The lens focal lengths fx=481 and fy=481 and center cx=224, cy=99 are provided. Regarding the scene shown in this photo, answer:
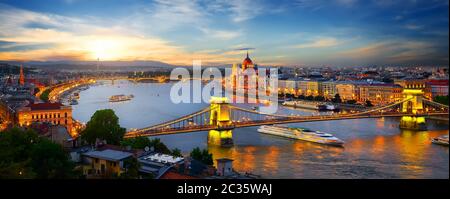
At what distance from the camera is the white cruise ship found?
20.1 ft

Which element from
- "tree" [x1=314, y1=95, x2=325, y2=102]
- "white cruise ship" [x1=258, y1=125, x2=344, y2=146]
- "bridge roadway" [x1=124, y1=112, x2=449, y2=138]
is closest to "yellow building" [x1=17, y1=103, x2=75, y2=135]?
"bridge roadway" [x1=124, y1=112, x2=449, y2=138]

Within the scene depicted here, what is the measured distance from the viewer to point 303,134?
6.71 meters

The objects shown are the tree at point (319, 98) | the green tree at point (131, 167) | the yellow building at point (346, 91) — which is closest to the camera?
the green tree at point (131, 167)

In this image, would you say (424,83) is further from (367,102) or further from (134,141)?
(134,141)

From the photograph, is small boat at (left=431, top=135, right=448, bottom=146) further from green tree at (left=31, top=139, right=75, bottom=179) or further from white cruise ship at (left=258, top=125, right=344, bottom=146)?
green tree at (left=31, top=139, right=75, bottom=179)

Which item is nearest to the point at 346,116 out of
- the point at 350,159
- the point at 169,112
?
the point at 350,159

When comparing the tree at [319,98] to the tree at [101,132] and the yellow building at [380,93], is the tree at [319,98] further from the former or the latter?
the tree at [101,132]

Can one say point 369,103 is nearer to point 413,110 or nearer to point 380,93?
point 380,93

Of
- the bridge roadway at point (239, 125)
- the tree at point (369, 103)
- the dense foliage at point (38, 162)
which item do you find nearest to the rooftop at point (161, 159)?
the dense foliage at point (38, 162)

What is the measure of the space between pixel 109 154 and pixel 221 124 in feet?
12.1

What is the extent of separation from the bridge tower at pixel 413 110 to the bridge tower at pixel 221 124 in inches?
121

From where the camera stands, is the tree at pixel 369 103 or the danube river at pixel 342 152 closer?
the danube river at pixel 342 152

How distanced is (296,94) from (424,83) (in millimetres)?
5556

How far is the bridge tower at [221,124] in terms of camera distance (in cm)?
641
